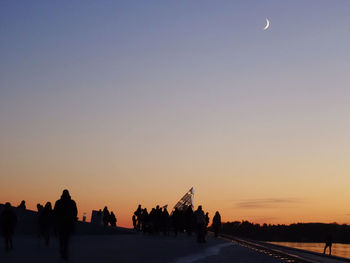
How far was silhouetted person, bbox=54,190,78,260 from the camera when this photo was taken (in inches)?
801

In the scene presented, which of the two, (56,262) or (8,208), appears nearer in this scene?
(56,262)

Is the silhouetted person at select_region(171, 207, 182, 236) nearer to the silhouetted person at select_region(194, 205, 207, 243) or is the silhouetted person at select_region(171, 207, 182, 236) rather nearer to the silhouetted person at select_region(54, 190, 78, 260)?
the silhouetted person at select_region(194, 205, 207, 243)

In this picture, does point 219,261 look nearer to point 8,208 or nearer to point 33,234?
point 8,208

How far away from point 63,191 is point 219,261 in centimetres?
547

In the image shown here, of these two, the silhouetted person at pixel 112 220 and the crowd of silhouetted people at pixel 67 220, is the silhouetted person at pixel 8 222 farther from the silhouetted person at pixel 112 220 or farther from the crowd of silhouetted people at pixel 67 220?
the silhouetted person at pixel 112 220

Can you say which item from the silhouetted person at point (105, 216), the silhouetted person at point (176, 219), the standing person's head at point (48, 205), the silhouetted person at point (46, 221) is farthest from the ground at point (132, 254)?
the silhouetted person at point (105, 216)

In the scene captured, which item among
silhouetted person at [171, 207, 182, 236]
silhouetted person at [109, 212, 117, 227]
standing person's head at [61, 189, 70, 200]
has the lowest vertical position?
standing person's head at [61, 189, 70, 200]

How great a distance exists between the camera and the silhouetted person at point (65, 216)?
20.3 m

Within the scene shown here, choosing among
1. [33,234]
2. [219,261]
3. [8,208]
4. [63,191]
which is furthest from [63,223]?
[33,234]

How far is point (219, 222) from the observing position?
47.7 meters

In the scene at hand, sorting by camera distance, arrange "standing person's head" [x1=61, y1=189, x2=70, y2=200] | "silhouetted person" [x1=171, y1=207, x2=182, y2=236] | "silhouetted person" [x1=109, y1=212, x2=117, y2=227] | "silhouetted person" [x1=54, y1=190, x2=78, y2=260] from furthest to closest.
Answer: "silhouetted person" [x1=109, y1=212, x2=117, y2=227] < "silhouetted person" [x1=171, y1=207, x2=182, y2=236] < "standing person's head" [x1=61, y1=189, x2=70, y2=200] < "silhouetted person" [x1=54, y1=190, x2=78, y2=260]

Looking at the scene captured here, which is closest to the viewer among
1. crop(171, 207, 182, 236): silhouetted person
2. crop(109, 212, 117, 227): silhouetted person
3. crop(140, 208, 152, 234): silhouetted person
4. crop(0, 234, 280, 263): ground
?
crop(0, 234, 280, 263): ground

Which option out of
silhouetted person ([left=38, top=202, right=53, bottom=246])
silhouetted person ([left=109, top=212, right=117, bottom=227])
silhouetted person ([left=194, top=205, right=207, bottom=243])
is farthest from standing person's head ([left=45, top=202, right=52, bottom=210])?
silhouetted person ([left=109, top=212, right=117, bottom=227])

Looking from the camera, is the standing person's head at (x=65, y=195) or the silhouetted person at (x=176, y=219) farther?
the silhouetted person at (x=176, y=219)
